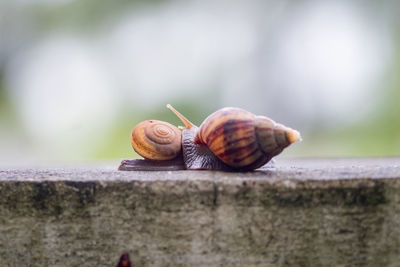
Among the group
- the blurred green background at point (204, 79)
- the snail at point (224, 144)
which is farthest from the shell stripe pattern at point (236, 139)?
the blurred green background at point (204, 79)

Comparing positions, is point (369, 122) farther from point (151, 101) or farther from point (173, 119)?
point (151, 101)

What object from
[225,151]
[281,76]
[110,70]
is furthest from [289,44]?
[225,151]

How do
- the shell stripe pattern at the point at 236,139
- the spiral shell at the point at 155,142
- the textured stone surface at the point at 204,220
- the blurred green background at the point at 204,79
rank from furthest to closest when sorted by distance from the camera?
1. the blurred green background at the point at 204,79
2. the spiral shell at the point at 155,142
3. the shell stripe pattern at the point at 236,139
4. the textured stone surface at the point at 204,220

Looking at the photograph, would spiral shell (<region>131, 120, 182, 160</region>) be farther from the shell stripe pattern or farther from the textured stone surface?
the textured stone surface

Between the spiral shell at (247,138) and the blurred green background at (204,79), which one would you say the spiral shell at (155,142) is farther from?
the blurred green background at (204,79)

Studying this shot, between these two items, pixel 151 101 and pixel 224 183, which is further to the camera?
pixel 151 101

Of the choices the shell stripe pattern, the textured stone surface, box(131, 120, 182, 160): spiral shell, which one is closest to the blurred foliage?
box(131, 120, 182, 160): spiral shell

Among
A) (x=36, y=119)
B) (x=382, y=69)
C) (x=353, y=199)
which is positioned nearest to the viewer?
(x=353, y=199)

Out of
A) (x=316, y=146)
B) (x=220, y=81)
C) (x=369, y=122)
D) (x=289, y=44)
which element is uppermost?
(x=289, y=44)
